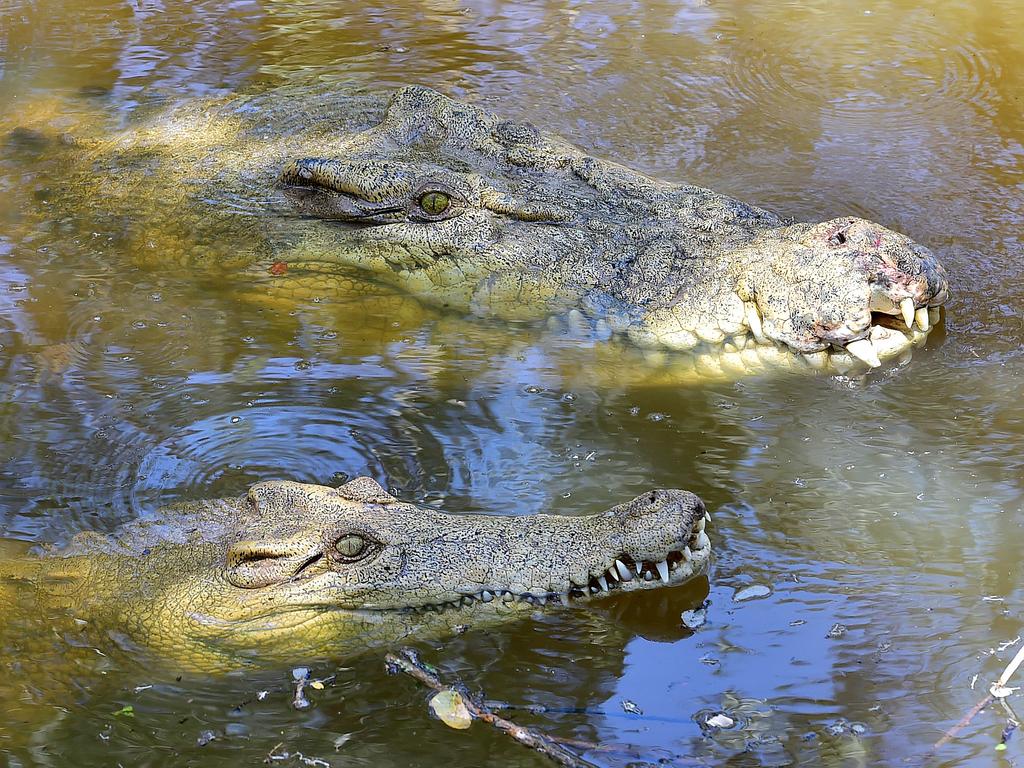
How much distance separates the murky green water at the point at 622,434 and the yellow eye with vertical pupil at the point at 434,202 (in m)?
0.52

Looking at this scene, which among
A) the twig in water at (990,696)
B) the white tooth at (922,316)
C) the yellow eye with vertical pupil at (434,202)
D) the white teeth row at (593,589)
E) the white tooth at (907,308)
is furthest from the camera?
the yellow eye with vertical pupil at (434,202)

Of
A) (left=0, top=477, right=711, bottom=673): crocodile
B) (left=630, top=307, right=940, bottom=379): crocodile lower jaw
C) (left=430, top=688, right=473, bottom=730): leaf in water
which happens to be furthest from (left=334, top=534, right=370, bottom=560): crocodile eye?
(left=630, top=307, right=940, bottom=379): crocodile lower jaw

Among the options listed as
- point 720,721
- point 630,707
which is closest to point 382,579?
point 630,707

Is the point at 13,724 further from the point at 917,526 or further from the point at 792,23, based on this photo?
the point at 792,23

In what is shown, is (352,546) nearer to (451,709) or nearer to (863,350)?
(451,709)

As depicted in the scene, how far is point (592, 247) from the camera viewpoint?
542 cm

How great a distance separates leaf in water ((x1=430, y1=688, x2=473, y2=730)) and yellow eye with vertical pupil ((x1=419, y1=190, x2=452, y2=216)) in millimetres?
2863

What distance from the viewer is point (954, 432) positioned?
15.0 ft

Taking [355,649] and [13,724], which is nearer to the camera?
[13,724]

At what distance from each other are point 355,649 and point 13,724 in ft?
3.59

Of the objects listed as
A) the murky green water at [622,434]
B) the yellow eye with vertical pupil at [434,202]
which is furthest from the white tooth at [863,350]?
the yellow eye with vertical pupil at [434,202]

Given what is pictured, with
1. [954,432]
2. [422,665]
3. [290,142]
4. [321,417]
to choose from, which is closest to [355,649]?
[422,665]

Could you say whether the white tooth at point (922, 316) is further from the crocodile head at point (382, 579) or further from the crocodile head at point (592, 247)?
the crocodile head at point (382, 579)

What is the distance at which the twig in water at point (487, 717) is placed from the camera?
317 centimetres
